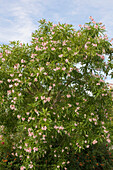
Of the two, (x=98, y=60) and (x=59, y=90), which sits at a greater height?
(x=98, y=60)

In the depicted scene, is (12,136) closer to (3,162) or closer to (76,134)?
(3,162)

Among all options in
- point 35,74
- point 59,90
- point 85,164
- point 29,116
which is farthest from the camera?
point 85,164

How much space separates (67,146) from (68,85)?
5.86 ft

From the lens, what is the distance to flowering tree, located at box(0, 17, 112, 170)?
461 cm

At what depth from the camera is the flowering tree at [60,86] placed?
4614mm

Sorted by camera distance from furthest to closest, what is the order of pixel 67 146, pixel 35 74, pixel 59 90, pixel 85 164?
pixel 85 164
pixel 67 146
pixel 59 90
pixel 35 74

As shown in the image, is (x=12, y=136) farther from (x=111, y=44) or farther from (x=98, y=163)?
(x=111, y=44)

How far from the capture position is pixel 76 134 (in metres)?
4.96

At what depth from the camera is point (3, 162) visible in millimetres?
6707

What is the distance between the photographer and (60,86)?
503cm

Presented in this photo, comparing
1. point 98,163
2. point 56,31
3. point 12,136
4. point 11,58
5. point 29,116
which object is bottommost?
point 98,163

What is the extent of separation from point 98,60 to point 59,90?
1.28 meters

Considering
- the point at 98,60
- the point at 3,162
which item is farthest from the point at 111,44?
the point at 3,162

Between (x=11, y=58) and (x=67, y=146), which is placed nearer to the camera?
(x=11, y=58)
